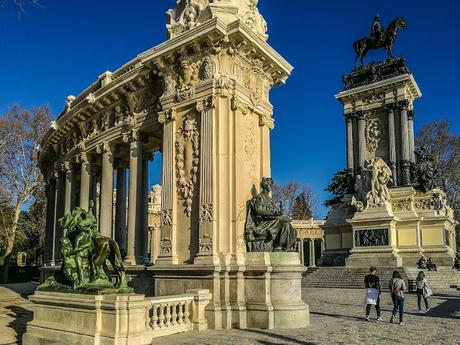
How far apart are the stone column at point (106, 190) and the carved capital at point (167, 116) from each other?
4.64 metres

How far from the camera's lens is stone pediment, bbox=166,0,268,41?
13.0 meters

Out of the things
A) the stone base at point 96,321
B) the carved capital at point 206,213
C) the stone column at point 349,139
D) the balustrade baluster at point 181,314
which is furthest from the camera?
the stone column at point 349,139

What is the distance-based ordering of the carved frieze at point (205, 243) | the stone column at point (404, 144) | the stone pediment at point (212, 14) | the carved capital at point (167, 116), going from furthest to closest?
1. the stone column at point (404, 144)
2. the carved capital at point (167, 116)
3. the stone pediment at point (212, 14)
4. the carved frieze at point (205, 243)

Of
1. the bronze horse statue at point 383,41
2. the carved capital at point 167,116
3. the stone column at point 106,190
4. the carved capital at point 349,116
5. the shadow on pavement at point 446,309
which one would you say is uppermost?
the bronze horse statue at point 383,41

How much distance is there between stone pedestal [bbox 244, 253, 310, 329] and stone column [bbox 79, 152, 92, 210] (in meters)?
10.0

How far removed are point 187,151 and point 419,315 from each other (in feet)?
29.3

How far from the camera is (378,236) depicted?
31.0 metres

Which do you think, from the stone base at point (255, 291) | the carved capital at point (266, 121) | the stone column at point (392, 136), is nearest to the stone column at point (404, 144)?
the stone column at point (392, 136)

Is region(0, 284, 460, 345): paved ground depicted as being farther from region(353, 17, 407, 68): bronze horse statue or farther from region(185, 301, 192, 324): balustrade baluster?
region(353, 17, 407, 68): bronze horse statue

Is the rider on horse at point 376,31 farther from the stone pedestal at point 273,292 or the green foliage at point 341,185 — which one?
the stone pedestal at point 273,292

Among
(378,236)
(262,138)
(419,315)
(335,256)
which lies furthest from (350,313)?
(335,256)

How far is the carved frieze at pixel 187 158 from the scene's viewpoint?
1262cm

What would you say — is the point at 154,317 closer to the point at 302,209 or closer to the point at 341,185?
the point at 341,185

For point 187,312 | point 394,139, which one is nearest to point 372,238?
point 394,139
